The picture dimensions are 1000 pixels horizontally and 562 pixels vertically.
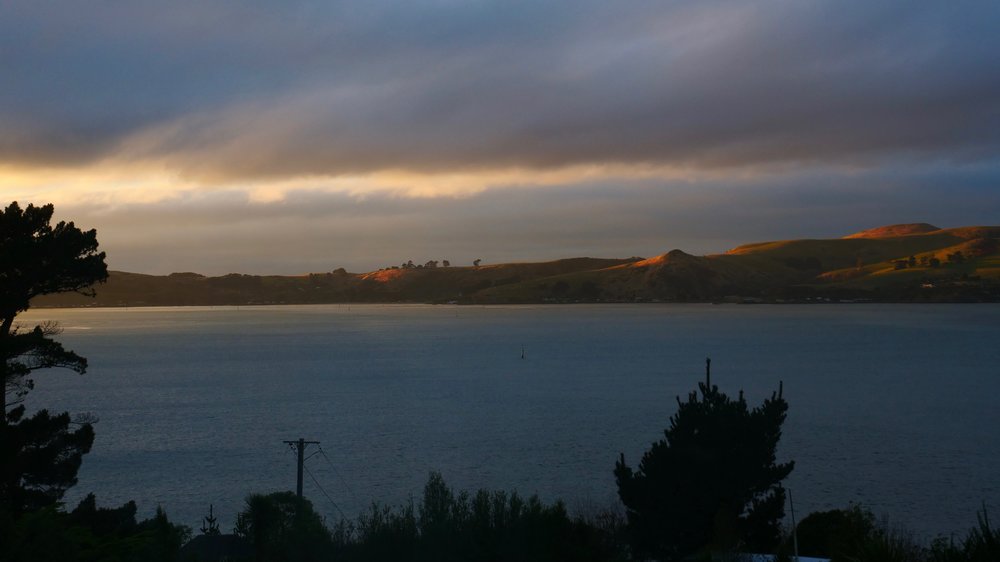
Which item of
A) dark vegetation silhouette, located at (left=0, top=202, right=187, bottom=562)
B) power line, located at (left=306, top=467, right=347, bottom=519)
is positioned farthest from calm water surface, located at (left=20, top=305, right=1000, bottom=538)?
dark vegetation silhouette, located at (left=0, top=202, right=187, bottom=562)

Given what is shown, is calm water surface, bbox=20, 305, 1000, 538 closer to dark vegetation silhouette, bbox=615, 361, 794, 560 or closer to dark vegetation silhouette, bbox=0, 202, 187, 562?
dark vegetation silhouette, bbox=0, 202, 187, 562

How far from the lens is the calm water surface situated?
4184 cm

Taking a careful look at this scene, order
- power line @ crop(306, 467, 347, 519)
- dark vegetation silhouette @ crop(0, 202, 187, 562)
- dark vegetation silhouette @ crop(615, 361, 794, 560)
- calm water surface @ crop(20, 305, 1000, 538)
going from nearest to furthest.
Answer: dark vegetation silhouette @ crop(615, 361, 794, 560) → dark vegetation silhouette @ crop(0, 202, 187, 562) → power line @ crop(306, 467, 347, 519) → calm water surface @ crop(20, 305, 1000, 538)

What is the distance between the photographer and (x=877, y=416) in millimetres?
64625

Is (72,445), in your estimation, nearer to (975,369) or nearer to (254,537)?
(254,537)

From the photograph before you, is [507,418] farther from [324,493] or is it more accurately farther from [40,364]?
[40,364]

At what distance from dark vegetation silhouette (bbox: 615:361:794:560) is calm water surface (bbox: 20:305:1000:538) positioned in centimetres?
1323

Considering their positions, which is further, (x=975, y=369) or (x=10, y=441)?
(x=975, y=369)

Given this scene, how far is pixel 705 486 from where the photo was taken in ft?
71.4

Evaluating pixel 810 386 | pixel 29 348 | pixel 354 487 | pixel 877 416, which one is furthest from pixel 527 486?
pixel 810 386

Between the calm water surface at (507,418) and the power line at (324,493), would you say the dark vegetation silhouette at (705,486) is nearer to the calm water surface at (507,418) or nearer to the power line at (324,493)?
the calm water surface at (507,418)

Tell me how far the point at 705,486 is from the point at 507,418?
43.2 m

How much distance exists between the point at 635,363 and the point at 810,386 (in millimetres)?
27780

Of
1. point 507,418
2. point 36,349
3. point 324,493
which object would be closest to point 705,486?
point 36,349
